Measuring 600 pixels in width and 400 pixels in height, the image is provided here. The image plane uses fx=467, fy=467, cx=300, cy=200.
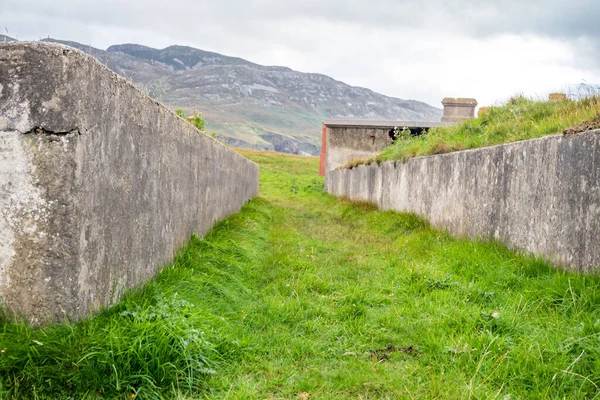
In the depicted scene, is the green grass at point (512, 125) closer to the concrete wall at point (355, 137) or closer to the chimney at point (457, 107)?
the concrete wall at point (355, 137)

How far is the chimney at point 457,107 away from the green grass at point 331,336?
74.4 feet

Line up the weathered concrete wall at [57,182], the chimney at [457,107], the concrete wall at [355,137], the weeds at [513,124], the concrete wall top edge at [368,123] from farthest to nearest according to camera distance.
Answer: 1. the chimney at [457,107]
2. the concrete wall at [355,137]
3. the concrete wall top edge at [368,123]
4. the weeds at [513,124]
5. the weathered concrete wall at [57,182]

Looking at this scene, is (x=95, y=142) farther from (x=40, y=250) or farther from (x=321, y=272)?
(x=321, y=272)

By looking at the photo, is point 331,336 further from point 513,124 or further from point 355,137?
point 355,137

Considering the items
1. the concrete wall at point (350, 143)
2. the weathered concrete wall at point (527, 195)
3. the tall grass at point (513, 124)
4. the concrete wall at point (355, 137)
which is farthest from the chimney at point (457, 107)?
the weathered concrete wall at point (527, 195)

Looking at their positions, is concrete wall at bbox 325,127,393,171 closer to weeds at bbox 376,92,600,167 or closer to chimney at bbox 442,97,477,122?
chimney at bbox 442,97,477,122

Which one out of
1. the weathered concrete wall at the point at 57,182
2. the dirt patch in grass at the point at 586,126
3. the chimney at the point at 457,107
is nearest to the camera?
the weathered concrete wall at the point at 57,182

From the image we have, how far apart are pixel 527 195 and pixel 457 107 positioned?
2337 cm

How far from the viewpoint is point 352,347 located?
323cm

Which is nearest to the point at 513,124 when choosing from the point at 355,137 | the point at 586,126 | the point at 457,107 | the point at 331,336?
the point at 586,126

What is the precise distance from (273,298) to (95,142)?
2.08m

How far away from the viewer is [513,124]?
6.50 m

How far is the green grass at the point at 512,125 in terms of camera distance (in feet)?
16.5

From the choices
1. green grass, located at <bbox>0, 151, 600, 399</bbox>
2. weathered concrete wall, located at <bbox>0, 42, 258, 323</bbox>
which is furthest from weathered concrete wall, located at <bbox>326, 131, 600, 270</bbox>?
weathered concrete wall, located at <bbox>0, 42, 258, 323</bbox>
